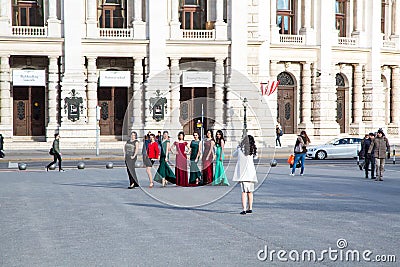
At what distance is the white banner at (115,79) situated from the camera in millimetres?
50562

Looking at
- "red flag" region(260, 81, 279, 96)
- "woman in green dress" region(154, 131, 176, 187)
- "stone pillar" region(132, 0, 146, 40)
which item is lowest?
"woman in green dress" region(154, 131, 176, 187)

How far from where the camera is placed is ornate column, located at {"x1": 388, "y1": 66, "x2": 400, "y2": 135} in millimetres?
59344

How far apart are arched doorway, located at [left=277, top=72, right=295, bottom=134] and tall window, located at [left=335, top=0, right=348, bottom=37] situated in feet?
21.9

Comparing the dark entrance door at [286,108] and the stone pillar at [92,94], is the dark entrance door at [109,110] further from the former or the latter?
the dark entrance door at [286,108]

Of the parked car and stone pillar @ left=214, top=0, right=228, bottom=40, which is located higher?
stone pillar @ left=214, top=0, right=228, bottom=40

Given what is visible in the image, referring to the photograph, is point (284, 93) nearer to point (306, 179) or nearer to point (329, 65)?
point (329, 65)

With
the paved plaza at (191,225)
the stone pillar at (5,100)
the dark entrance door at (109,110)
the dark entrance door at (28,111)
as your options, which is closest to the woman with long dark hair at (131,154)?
the paved plaza at (191,225)

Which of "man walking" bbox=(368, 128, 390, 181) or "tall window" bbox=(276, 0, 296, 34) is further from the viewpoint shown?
"tall window" bbox=(276, 0, 296, 34)

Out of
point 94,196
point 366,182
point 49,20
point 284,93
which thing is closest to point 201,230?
point 94,196

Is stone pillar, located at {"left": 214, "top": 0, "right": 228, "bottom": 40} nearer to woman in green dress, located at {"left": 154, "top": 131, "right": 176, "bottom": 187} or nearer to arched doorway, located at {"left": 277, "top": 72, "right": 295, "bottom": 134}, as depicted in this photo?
arched doorway, located at {"left": 277, "top": 72, "right": 295, "bottom": 134}

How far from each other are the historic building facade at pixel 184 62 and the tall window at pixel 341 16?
0.14 metres

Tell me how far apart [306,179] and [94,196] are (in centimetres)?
911

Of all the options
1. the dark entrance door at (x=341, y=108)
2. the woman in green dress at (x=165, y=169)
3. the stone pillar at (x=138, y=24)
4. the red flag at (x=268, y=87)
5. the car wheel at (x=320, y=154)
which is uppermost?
the stone pillar at (x=138, y=24)

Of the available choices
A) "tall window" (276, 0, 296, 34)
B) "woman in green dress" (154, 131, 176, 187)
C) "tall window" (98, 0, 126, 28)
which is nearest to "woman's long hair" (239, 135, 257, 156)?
"woman in green dress" (154, 131, 176, 187)
